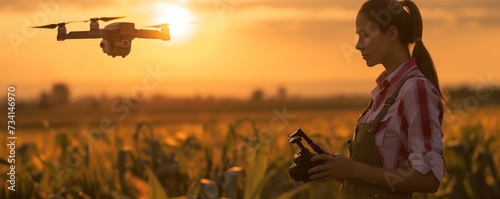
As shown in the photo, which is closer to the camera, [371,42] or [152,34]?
[152,34]

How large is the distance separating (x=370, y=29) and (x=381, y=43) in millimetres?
58

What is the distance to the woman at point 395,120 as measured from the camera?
2.59m

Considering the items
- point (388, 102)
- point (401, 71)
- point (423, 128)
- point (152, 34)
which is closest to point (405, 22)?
point (401, 71)

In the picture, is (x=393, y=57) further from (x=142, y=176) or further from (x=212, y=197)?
(x=142, y=176)

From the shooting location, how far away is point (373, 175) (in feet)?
8.71

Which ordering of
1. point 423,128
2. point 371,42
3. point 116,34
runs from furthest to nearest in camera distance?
1. point 371,42
2. point 423,128
3. point 116,34

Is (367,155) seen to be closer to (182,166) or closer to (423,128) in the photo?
(423,128)

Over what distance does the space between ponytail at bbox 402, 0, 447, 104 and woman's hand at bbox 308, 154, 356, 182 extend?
0.41 metres

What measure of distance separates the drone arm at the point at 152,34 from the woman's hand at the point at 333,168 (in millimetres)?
783

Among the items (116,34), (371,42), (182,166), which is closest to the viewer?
(116,34)

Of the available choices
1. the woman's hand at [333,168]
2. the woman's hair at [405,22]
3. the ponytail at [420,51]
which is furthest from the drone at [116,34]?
the ponytail at [420,51]

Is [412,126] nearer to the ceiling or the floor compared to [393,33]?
nearer to the floor

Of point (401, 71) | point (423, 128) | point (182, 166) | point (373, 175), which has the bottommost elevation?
point (182, 166)

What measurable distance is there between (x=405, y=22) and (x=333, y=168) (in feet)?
1.80
